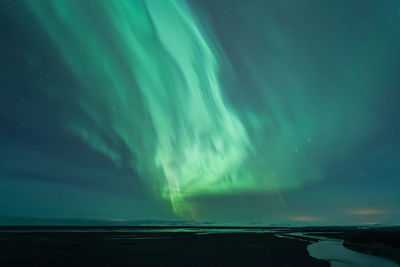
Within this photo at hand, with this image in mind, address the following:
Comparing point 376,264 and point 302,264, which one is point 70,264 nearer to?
point 302,264

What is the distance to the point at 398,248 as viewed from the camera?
3606 centimetres

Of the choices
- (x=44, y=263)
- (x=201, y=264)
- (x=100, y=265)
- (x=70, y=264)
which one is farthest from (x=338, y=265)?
(x=44, y=263)

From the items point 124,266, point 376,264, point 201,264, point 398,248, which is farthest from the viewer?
point 398,248

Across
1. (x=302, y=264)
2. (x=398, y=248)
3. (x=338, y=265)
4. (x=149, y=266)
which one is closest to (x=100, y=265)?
(x=149, y=266)

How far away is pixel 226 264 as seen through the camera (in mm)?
22812

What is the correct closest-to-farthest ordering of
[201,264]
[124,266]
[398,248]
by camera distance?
[124,266] < [201,264] < [398,248]

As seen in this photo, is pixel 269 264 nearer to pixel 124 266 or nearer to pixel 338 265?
pixel 338 265

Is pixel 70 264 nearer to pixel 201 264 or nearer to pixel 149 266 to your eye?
pixel 149 266

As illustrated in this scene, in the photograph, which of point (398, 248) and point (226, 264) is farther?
point (398, 248)

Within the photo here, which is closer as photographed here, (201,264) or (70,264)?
(70,264)

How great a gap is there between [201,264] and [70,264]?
10.4 metres

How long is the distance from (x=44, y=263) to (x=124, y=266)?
6528 millimetres

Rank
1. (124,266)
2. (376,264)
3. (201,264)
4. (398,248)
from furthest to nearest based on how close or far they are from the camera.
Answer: (398,248) → (376,264) → (201,264) → (124,266)

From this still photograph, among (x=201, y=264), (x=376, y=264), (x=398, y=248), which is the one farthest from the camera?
(x=398, y=248)
